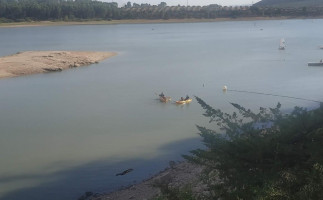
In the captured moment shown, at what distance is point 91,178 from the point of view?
9430 mm

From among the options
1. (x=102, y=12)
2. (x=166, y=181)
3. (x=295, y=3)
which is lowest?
(x=166, y=181)

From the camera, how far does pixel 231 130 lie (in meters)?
5.57

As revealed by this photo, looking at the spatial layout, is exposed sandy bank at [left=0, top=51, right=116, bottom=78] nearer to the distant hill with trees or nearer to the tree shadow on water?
the tree shadow on water

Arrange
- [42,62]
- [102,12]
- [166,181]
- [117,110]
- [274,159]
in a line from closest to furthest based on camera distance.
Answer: [274,159], [166,181], [117,110], [42,62], [102,12]

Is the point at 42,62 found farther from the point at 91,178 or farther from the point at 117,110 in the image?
the point at 91,178

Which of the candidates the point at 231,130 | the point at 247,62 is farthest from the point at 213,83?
the point at 231,130

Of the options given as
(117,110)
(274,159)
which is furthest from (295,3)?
(274,159)

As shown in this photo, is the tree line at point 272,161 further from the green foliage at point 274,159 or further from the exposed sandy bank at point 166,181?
the exposed sandy bank at point 166,181

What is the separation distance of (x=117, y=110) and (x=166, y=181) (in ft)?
25.2

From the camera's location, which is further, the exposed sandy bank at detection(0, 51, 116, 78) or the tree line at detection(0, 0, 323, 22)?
the tree line at detection(0, 0, 323, 22)

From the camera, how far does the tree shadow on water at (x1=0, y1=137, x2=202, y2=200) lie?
8766mm

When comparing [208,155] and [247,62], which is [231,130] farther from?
[247,62]

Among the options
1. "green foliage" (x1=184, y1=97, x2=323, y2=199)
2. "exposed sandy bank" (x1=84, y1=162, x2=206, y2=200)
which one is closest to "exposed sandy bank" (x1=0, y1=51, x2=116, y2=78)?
"exposed sandy bank" (x1=84, y1=162, x2=206, y2=200)

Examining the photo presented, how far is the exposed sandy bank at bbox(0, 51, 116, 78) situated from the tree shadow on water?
51.3 feet
